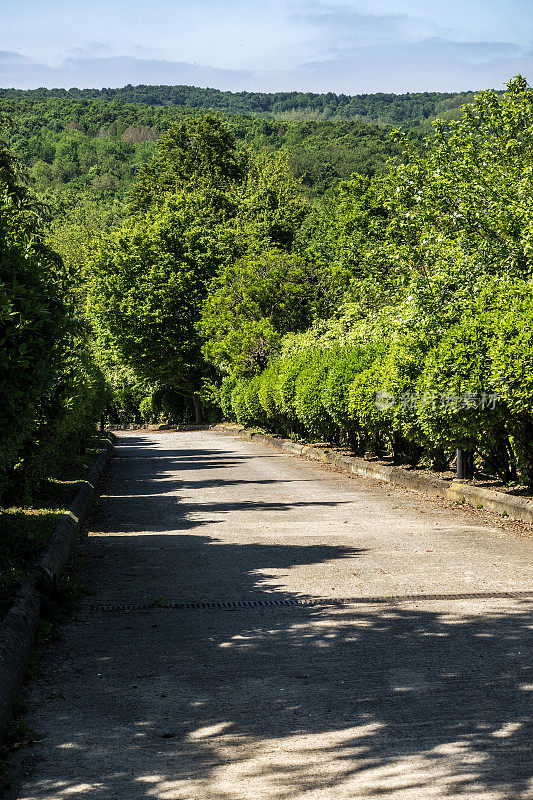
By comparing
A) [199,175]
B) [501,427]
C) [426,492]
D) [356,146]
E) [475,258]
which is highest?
[356,146]

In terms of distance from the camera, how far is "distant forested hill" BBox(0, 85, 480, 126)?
128375 millimetres

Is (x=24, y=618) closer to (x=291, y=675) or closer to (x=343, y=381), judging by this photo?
(x=291, y=675)

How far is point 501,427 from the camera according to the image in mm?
11602

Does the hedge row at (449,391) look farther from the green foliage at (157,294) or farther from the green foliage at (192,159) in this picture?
the green foliage at (192,159)

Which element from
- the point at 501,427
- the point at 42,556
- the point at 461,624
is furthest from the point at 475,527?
the point at 42,556

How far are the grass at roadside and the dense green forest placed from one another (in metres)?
0.48

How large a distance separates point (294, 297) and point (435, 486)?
2493 cm

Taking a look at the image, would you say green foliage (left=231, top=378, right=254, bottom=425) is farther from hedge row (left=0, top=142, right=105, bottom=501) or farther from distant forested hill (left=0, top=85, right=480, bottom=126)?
distant forested hill (left=0, top=85, right=480, bottom=126)

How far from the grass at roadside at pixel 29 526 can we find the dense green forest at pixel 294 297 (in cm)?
48

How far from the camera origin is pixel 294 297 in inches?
1464

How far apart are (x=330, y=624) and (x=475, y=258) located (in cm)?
1060

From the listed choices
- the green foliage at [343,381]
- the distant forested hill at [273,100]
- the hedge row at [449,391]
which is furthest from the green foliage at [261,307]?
the distant forested hill at [273,100]

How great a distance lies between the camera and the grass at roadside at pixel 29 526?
261 inches

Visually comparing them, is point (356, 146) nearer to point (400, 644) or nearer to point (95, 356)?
point (95, 356)
